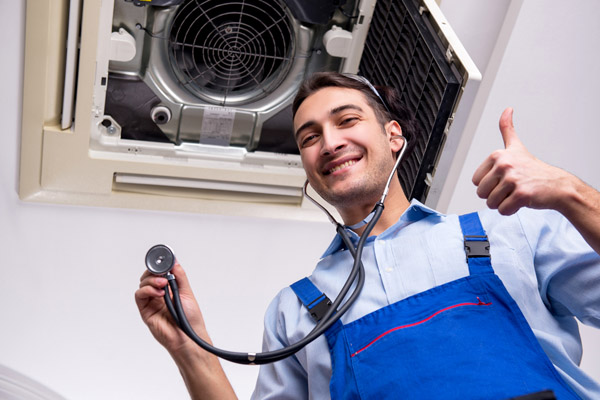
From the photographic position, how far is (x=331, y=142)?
5.00 feet

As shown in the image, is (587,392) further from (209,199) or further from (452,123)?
(209,199)

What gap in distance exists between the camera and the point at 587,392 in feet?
4.33

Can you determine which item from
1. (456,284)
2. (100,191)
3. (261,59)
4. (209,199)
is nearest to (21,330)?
(100,191)

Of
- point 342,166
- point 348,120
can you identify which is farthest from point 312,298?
point 348,120

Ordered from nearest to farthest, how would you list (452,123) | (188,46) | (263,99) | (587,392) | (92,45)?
(587,392)
(452,123)
(92,45)
(188,46)
(263,99)

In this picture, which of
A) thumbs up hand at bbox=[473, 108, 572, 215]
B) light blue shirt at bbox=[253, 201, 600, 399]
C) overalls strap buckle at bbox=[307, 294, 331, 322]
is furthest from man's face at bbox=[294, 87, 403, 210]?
thumbs up hand at bbox=[473, 108, 572, 215]

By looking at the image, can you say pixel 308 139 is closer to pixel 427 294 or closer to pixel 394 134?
pixel 394 134

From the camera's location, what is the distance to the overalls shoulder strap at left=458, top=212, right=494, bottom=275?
1371 mm

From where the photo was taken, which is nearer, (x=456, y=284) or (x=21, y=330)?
(x=456, y=284)

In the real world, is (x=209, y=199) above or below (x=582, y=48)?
below

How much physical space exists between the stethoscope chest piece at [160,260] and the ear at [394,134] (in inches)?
22.2

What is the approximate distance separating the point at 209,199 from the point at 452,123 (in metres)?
0.81

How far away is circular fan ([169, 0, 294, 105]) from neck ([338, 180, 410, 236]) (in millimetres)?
598

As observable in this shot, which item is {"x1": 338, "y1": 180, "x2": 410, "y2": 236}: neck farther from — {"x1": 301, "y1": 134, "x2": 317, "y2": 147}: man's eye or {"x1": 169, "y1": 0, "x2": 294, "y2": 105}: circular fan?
{"x1": 169, "y1": 0, "x2": 294, "y2": 105}: circular fan
